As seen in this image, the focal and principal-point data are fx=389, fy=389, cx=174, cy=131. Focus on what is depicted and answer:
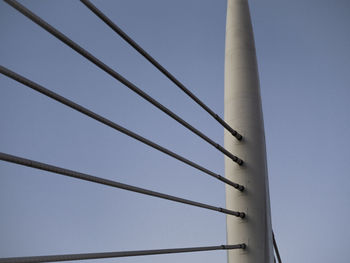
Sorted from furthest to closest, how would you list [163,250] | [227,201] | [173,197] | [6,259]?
[227,201]
[173,197]
[163,250]
[6,259]

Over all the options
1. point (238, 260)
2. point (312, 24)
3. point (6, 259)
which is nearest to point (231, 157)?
point (238, 260)

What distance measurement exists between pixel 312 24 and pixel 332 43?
6.16 feet

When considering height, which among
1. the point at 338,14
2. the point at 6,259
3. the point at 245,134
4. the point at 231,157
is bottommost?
the point at 6,259

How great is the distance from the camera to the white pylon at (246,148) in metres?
2.56

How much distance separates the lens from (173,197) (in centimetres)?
190

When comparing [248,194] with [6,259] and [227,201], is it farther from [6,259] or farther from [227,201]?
[6,259]

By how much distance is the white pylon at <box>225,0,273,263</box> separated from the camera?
256cm

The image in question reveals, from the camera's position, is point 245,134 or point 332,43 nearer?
point 245,134

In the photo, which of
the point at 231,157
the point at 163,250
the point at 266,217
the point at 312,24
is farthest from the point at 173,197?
the point at 312,24

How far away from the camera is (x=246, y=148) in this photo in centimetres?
274

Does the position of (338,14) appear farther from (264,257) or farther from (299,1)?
(264,257)

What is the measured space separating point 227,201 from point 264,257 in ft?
1.43

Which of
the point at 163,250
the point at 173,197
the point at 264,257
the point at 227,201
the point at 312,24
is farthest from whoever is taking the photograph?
the point at 312,24

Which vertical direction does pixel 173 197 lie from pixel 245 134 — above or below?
below
